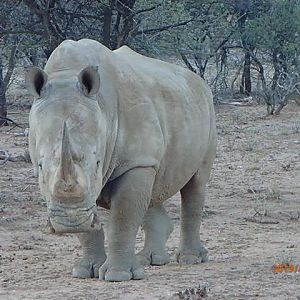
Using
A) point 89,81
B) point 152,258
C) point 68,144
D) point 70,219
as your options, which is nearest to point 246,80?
point 152,258

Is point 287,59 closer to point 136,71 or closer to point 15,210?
point 15,210

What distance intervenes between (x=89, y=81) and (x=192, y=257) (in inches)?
81.8

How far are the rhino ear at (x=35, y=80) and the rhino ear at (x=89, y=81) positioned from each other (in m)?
0.22

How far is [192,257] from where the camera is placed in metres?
7.41

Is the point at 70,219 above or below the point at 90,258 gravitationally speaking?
above

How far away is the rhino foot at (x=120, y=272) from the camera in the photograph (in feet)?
20.9

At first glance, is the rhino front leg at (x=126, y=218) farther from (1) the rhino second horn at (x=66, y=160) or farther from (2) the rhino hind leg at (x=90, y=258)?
(1) the rhino second horn at (x=66, y=160)

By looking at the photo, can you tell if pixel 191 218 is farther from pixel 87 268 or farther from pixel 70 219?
pixel 70 219

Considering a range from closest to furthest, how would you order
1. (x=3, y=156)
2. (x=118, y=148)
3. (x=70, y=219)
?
(x=70, y=219) → (x=118, y=148) → (x=3, y=156)

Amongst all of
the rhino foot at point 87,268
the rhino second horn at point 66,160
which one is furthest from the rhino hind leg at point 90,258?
the rhino second horn at point 66,160

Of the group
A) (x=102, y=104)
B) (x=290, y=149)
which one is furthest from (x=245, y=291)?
(x=290, y=149)

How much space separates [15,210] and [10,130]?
6.52 metres
